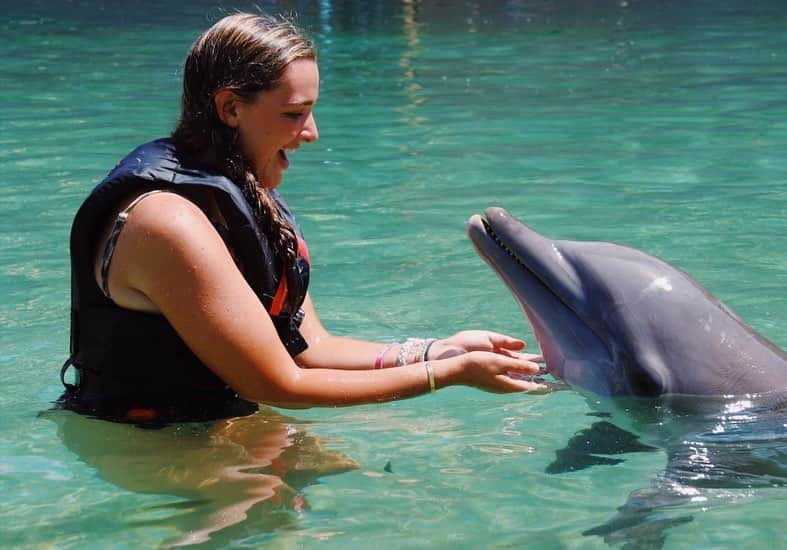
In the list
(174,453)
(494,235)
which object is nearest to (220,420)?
(174,453)

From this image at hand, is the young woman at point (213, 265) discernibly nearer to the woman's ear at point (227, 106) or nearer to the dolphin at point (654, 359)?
the woman's ear at point (227, 106)

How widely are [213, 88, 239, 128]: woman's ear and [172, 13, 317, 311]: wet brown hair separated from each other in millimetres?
17

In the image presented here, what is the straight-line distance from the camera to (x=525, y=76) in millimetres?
14523

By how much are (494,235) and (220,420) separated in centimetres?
126

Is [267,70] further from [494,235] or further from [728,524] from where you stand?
[728,524]

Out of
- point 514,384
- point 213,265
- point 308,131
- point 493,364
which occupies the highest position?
point 308,131

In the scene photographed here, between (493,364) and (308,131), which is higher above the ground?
(308,131)

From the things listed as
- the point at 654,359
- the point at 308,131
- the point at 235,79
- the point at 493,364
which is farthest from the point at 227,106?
the point at 654,359

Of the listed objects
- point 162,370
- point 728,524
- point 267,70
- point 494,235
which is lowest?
point 728,524

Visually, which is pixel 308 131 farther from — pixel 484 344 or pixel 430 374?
pixel 484 344

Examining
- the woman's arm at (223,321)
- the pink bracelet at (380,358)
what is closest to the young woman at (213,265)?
the woman's arm at (223,321)

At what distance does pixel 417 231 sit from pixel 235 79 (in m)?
3.92

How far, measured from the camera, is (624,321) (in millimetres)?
4672

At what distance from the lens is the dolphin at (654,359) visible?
182 inches
